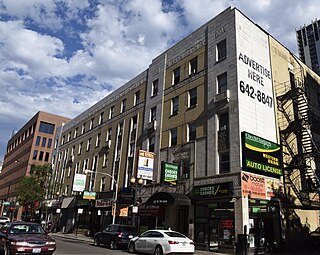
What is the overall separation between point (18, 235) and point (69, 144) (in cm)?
4140

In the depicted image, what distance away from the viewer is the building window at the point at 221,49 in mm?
26014

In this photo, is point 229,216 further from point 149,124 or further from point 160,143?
point 149,124

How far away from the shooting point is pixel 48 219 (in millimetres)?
51625

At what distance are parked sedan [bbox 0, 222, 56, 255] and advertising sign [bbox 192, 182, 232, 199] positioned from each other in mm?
12193

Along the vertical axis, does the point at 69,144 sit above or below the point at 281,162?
above

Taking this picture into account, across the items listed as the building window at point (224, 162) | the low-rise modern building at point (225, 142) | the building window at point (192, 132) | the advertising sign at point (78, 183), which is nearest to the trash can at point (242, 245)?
the low-rise modern building at point (225, 142)

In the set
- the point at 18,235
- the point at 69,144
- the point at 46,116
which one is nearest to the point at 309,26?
the point at 46,116

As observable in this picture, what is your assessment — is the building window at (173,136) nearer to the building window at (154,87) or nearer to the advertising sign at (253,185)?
the building window at (154,87)

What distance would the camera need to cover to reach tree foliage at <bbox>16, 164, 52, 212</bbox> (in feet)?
161

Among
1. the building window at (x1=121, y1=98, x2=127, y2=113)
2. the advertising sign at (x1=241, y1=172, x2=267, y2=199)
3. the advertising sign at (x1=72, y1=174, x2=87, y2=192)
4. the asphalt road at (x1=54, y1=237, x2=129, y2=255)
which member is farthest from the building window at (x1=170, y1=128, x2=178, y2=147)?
the advertising sign at (x1=72, y1=174, x2=87, y2=192)

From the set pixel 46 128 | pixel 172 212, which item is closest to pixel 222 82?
pixel 172 212

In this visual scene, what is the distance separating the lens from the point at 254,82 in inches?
983

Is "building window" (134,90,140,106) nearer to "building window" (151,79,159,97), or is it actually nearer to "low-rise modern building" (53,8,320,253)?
"low-rise modern building" (53,8,320,253)

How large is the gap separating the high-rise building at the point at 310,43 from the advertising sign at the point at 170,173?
136 meters
